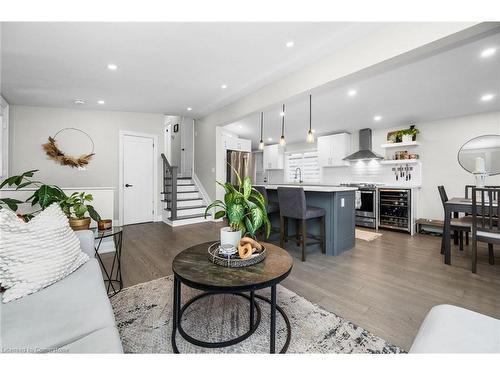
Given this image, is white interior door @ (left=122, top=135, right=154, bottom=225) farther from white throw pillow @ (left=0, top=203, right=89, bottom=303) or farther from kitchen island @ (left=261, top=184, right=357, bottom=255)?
white throw pillow @ (left=0, top=203, right=89, bottom=303)

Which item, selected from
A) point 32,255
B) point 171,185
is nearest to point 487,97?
point 32,255

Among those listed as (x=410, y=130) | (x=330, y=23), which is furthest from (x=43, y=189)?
(x=410, y=130)

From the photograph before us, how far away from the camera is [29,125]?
→ 4.43 metres

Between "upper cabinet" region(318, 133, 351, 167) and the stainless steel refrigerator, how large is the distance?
207 cm

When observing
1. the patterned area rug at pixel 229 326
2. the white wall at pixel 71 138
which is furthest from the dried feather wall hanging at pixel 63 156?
the patterned area rug at pixel 229 326

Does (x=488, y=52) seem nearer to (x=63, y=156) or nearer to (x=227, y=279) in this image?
(x=227, y=279)

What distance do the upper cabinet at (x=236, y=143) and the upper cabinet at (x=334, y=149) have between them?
85.3 inches

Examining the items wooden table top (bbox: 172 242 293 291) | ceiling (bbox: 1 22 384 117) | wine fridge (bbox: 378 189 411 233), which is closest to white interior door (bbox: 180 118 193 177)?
ceiling (bbox: 1 22 384 117)

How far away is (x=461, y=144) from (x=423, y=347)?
530 centimetres

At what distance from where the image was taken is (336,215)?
10.2 feet

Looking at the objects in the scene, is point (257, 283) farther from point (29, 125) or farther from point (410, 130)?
point (29, 125)

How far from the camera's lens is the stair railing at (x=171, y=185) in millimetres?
4914

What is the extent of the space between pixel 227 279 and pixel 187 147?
611 centimetres

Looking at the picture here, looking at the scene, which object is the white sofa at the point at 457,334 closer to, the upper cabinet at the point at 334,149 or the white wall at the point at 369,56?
the white wall at the point at 369,56
